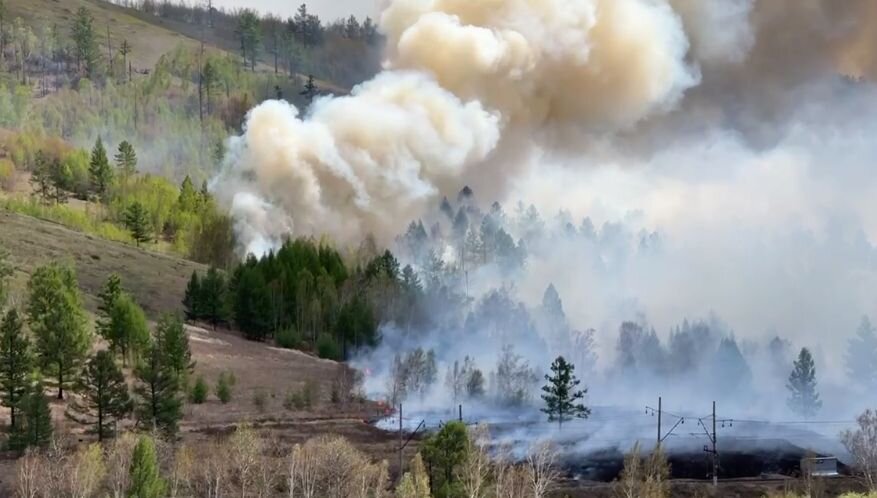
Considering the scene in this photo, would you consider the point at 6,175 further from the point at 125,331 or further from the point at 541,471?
the point at 541,471

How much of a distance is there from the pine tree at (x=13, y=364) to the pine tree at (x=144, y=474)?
15926 mm

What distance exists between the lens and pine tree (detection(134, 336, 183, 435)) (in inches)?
2208

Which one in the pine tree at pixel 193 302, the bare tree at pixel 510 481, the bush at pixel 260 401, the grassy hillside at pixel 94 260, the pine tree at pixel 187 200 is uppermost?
the pine tree at pixel 187 200

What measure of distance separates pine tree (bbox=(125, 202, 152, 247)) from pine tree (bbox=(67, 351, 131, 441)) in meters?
65.0

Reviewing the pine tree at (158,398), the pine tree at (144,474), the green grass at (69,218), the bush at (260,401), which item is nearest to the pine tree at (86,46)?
the green grass at (69,218)

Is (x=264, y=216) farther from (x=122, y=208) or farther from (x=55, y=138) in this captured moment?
(x=55, y=138)

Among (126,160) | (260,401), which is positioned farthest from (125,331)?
(126,160)

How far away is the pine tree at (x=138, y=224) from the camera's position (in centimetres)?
12012

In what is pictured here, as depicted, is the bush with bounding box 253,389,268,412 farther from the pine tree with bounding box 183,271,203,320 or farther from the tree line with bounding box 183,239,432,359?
the pine tree with bounding box 183,271,203,320

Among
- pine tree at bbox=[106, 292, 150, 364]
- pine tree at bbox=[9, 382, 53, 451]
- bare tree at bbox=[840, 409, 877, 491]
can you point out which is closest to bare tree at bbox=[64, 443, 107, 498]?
pine tree at bbox=[9, 382, 53, 451]

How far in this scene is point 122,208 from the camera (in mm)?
127938

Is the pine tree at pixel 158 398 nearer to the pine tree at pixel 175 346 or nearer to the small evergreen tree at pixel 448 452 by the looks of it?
the pine tree at pixel 175 346

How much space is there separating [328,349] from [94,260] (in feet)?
86.1

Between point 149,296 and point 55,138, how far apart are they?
216ft
